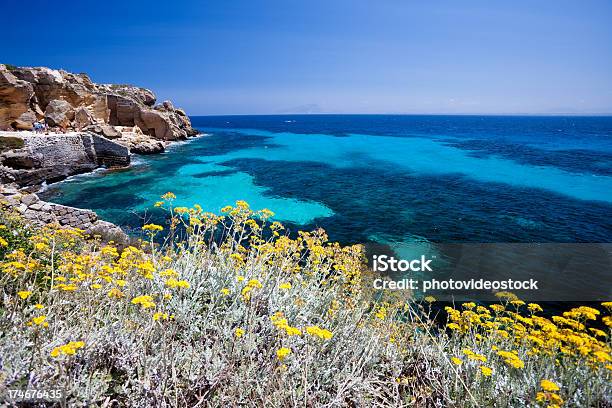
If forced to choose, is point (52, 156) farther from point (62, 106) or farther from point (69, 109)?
point (69, 109)

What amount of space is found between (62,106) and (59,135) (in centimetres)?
795

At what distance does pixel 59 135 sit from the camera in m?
24.5

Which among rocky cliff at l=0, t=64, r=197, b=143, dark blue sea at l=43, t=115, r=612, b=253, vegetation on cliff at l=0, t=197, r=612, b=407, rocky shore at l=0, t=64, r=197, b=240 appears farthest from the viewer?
rocky cliff at l=0, t=64, r=197, b=143

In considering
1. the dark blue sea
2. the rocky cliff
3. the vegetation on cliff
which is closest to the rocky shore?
the rocky cliff

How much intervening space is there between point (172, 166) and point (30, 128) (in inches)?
478

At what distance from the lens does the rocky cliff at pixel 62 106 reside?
2750cm

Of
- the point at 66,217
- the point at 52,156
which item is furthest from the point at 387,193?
the point at 52,156

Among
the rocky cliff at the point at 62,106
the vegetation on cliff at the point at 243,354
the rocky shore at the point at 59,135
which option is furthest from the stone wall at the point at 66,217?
the rocky cliff at the point at 62,106

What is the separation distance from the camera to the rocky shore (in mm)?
12703

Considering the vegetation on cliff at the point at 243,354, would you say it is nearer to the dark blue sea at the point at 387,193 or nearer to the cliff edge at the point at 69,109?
the dark blue sea at the point at 387,193

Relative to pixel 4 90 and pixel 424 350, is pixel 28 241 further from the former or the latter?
pixel 4 90

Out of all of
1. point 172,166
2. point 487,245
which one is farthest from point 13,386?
point 172,166

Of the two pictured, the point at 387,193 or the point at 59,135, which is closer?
the point at 387,193

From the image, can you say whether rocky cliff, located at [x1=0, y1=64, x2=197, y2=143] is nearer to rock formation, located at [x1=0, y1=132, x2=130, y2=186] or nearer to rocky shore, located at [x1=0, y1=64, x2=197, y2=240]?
rocky shore, located at [x1=0, y1=64, x2=197, y2=240]
